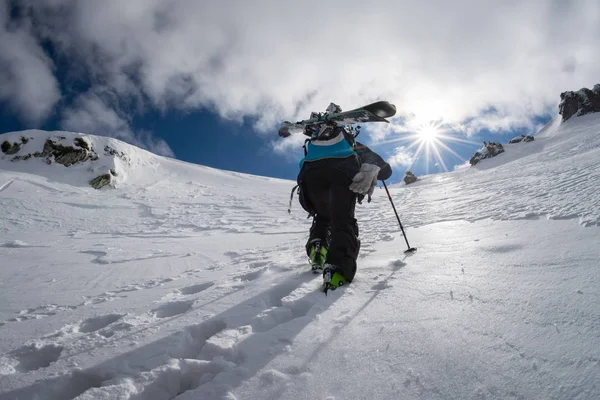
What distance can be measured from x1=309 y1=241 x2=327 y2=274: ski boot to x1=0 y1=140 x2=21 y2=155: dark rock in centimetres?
2451

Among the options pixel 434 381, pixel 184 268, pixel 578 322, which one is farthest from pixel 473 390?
pixel 184 268

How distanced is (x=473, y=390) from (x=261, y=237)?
20.1 feet

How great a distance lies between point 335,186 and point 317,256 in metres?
0.81

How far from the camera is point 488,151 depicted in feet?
109

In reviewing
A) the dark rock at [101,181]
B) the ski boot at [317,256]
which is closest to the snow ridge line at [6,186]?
the dark rock at [101,181]

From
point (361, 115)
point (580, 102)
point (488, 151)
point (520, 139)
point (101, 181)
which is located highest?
point (580, 102)

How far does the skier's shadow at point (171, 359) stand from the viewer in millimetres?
1320

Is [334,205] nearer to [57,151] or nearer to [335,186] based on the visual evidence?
[335,186]

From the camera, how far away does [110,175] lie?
55.3ft

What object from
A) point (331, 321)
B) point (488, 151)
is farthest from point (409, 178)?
point (331, 321)

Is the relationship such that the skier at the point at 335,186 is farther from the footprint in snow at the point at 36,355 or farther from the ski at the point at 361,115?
the footprint in snow at the point at 36,355

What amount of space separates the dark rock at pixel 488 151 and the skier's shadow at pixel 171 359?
37747 millimetres

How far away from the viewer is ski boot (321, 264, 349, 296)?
2428 millimetres

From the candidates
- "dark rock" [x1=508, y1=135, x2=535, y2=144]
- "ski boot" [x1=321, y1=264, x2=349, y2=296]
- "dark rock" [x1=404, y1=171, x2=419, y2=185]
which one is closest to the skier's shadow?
"ski boot" [x1=321, y1=264, x2=349, y2=296]
